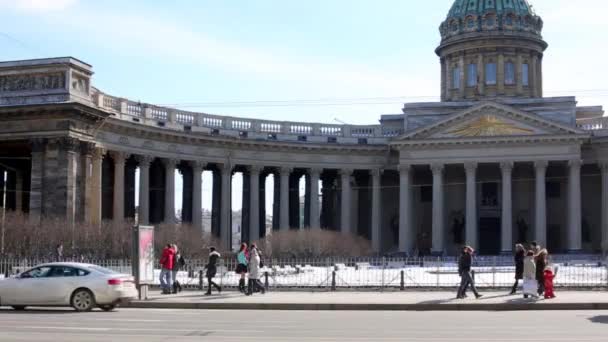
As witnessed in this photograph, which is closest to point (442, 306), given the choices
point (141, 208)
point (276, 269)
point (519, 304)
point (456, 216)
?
point (519, 304)

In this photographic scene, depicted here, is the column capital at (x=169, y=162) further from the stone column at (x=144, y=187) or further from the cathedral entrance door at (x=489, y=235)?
the cathedral entrance door at (x=489, y=235)

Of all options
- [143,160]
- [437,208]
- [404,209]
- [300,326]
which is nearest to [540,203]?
[437,208]

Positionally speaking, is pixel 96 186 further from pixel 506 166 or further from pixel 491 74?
pixel 491 74

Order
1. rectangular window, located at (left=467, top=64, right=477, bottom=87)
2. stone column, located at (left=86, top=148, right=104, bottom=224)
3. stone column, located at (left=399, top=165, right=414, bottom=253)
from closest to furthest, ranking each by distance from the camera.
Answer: stone column, located at (left=86, top=148, right=104, bottom=224) < stone column, located at (left=399, top=165, right=414, bottom=253) < rectangular window, located at (left=467, top=64, right=477, bottom=87)

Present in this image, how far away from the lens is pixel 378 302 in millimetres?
33781

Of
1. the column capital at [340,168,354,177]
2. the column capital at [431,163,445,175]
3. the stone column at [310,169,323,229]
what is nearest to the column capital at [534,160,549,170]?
the column capital at [431,163,445,175]

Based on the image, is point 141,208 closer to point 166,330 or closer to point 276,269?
point 276,269

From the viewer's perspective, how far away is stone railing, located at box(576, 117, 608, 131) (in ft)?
288

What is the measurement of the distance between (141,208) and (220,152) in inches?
465

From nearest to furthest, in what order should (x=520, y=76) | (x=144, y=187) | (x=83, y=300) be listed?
1. (x=83, y=300)
2. (x=144, y=187)
3. (x=520, y=76)

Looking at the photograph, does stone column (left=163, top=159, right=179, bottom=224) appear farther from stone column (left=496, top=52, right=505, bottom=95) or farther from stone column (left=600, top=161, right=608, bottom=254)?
stone column (left=496, top=52, right=505, bottom=95)

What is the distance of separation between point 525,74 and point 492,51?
432 centimetres

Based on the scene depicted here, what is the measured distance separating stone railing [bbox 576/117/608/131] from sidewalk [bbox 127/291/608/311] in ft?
174

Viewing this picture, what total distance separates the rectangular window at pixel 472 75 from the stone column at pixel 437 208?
1942cm
